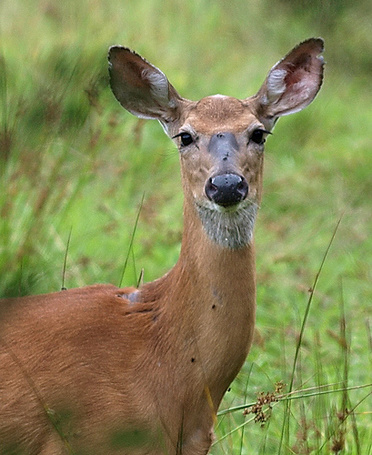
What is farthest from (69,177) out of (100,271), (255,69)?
(255,69)

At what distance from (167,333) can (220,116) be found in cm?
84

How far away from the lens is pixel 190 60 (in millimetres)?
9180

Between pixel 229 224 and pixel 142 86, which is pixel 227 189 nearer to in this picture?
pixel 229 224

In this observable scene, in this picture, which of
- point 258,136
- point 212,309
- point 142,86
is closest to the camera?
point 212,309

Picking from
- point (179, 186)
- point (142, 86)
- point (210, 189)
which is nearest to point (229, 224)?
point (210, 189)

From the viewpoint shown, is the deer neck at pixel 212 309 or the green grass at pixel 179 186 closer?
the green grass at pixel 179 186

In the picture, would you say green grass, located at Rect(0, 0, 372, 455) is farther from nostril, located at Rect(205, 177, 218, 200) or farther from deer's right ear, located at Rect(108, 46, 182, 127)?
nostril, located at Rect(205, 177, 218, 200)

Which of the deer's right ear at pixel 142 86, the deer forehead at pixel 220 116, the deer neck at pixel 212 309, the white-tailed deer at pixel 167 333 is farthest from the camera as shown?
the deer's right ear at pixel 142 86

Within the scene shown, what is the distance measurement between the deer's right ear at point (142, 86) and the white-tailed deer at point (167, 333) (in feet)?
0.63

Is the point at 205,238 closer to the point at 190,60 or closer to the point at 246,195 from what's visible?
the point at 246,195

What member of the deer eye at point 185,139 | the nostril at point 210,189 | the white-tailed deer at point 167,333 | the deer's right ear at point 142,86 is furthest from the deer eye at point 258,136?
the deer's right ear at point 142,86

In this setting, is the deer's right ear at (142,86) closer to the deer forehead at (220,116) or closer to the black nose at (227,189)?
the deer forehead at (220,116)

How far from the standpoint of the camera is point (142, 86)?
4.16 m

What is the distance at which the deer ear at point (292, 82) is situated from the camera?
415 centimetres
